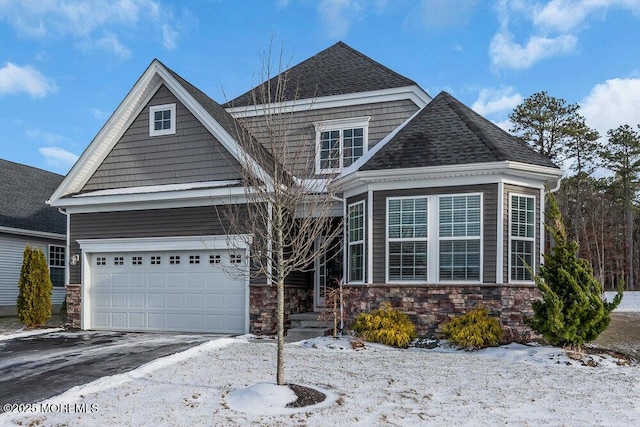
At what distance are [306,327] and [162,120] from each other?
20.8 feet

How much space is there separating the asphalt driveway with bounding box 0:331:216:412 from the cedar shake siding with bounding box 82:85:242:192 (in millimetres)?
3815

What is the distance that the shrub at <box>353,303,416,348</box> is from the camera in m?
9.68

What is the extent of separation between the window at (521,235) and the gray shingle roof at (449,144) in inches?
32.4

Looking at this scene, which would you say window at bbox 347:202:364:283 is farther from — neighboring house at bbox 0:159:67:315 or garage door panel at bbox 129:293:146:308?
neighboring house at bbox 0:159:67:315

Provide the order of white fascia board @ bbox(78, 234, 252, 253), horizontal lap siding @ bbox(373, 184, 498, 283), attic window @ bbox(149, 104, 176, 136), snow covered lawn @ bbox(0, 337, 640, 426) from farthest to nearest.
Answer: attic window @ bbox(149, 104, 176, 136)
white fascia board @ bbox(78, 234, 252, 253)
horizontal lap siding @ bbox(373, 184, 498, 283)
snow covered lawn @ bbox(0, 337, 640, 426)

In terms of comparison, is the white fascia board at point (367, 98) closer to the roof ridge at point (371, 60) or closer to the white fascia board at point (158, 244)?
the roof ridge at point (371, 60)

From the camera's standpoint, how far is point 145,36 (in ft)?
42.1

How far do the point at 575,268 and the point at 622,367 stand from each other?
1.66 metres

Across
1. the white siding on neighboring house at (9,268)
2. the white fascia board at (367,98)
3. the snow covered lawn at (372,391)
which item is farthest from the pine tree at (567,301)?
the white siding on neighboring house at (9,268)

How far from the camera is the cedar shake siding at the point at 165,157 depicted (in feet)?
41.9

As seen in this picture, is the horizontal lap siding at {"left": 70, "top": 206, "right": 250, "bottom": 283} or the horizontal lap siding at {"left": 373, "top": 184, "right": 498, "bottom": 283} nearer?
the horizontal lap siding at {"left": 373, "top": 184, "right": 498, "bottom": 283}

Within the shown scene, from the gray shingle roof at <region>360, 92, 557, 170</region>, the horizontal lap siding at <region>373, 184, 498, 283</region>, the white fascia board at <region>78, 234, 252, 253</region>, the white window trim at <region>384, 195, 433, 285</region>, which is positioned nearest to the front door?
the white fascia board at <region>78, 234, 252, 253</region>

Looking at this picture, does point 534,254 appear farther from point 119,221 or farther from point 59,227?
point 59,227

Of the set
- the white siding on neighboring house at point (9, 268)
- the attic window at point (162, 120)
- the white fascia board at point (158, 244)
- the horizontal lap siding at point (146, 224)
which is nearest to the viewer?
the white fascia board at point (158, 244)
